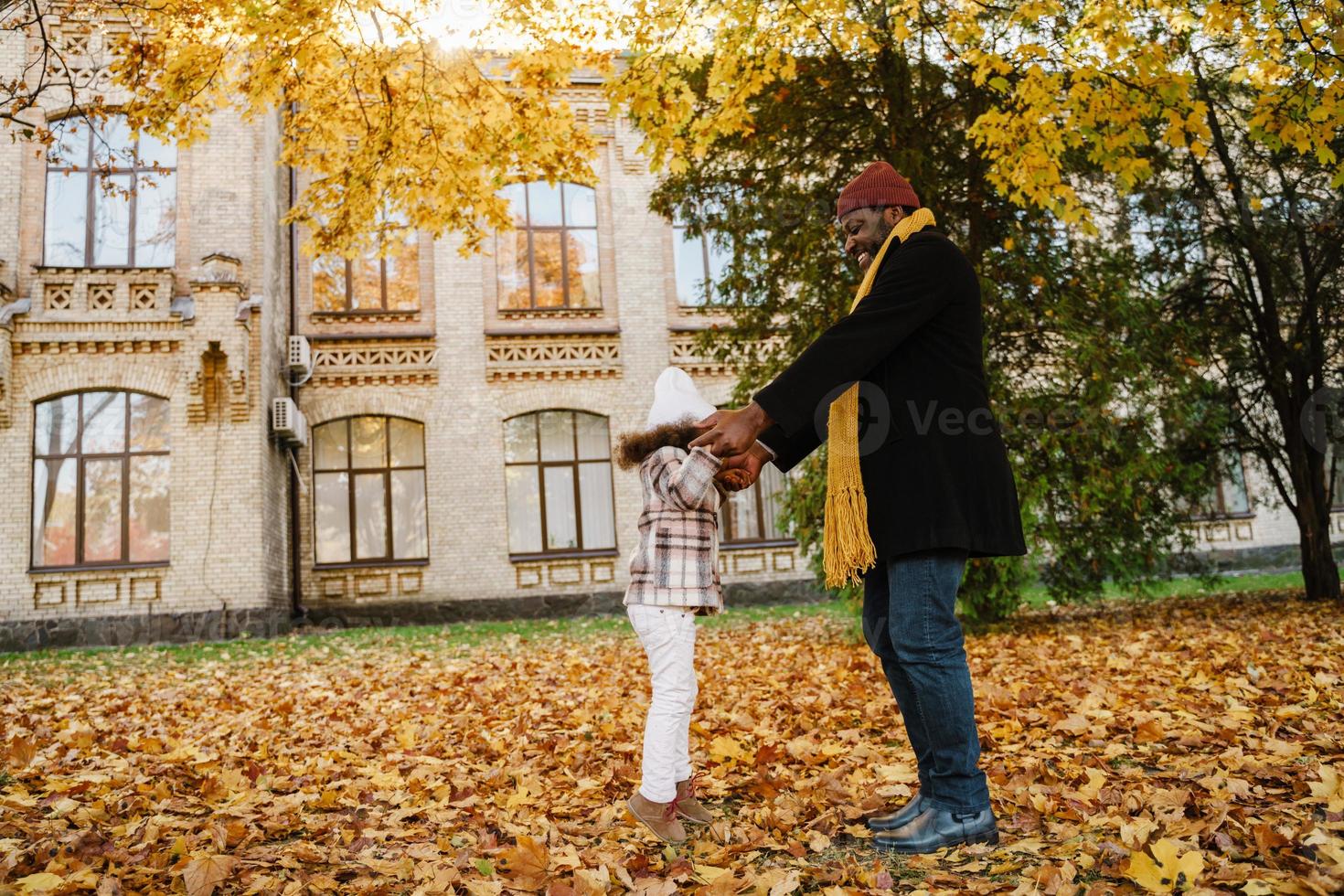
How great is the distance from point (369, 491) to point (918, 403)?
15.6 metres

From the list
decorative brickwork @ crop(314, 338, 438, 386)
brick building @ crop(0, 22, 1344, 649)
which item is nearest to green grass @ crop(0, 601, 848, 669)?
brick building @ crop(0, 22, 1344, 649)

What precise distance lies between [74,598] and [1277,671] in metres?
15.4

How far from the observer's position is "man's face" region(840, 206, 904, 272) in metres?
3.45

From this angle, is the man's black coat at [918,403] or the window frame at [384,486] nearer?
the man's black coat at [918,403]

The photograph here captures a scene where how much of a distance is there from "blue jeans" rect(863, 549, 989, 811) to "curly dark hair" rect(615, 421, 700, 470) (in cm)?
91

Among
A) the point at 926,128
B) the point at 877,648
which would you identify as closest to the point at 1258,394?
the point at 926,128

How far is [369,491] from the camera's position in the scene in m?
17.5

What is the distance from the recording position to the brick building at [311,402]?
15141 mm

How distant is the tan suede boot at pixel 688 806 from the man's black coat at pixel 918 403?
1282 mm

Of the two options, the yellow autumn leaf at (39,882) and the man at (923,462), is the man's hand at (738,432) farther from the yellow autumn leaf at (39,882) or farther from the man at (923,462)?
the yellow autumn leaf at (39,882)

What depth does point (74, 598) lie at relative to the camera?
14938 millimetres

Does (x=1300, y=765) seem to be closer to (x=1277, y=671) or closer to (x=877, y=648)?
(x=877, y=648)

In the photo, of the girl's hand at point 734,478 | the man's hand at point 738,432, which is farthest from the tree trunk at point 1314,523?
the man's hand at point 738,432

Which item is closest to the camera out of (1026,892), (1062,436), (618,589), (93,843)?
(1026,892)
